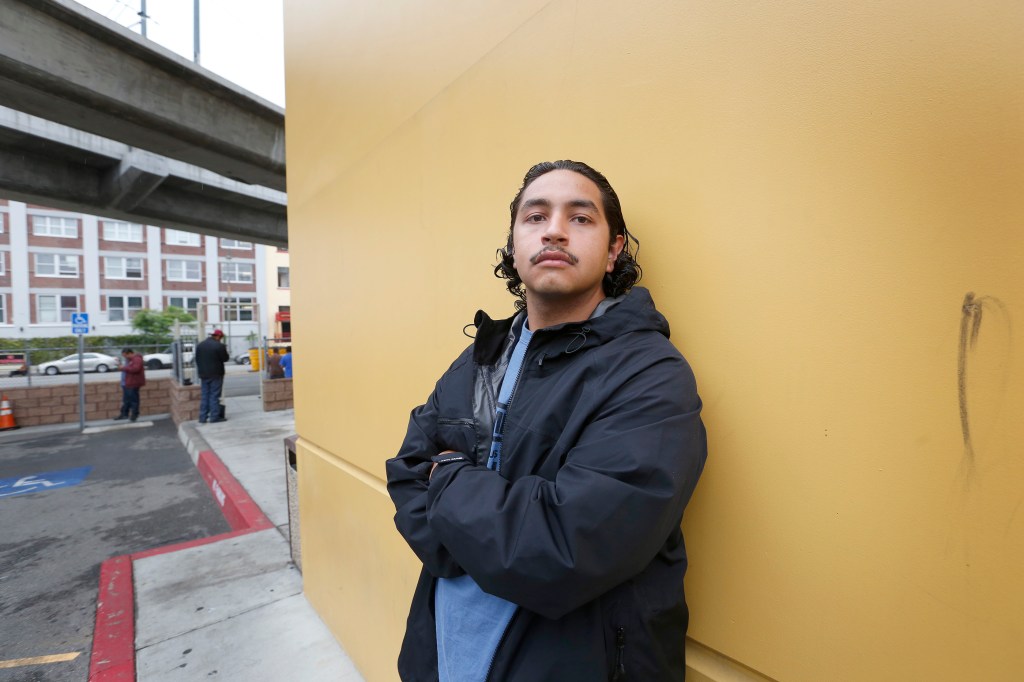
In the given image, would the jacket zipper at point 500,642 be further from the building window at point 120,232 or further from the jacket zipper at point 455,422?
the building window at point 120,232

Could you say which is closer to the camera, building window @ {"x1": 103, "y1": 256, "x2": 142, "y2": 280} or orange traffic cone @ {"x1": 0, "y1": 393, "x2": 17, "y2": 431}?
orange traffic cone @ {"x1": 0, "y1": 393, "x2": 17, "y2": 431}

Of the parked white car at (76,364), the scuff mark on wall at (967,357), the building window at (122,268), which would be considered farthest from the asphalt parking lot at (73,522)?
the building window at (122,268)

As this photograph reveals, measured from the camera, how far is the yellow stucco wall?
0.80 meters

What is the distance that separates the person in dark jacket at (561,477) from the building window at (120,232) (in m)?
41.7

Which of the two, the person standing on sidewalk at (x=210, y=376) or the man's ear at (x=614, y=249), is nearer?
the man's ear at (x=614, y=249)

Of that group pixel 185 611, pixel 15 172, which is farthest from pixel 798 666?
pixel 15 172

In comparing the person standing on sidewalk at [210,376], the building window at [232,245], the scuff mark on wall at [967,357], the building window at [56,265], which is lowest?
the person standing on sidewalk at [210,376]

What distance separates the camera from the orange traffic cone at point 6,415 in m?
10.9

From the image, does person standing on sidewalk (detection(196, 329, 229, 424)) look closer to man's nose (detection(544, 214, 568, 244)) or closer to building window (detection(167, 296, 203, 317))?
man's nose (detection(544, 214, 568, 244))

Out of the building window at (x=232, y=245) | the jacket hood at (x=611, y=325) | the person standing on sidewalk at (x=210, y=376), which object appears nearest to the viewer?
the jacket hood at (x=611, y=325)

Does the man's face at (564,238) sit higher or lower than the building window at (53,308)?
lower

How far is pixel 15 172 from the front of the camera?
24.2ft

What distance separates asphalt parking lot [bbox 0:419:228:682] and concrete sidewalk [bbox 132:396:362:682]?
442 mm

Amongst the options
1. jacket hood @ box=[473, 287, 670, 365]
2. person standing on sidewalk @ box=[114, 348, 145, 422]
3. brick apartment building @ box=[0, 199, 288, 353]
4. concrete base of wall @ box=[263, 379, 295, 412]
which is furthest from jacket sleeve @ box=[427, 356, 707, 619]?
brick apartment building @ box=[0, 199, 288, 353]
